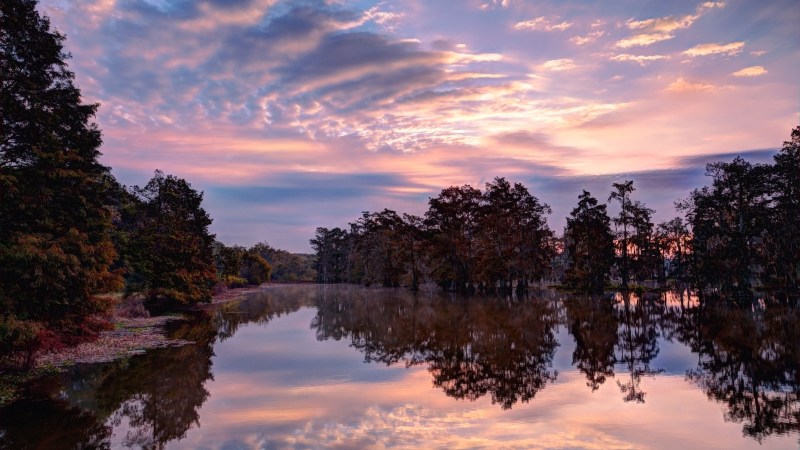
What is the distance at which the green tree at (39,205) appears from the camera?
15.5 metres

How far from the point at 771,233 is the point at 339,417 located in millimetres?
49047

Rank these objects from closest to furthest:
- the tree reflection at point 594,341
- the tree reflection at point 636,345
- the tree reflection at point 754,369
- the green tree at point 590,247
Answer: the tree reflection at point 754,369, the tree reflection at point 636,345, the tree reflection at point 594,341, the green tree at point 590,247

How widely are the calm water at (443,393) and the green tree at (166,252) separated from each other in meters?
18.3

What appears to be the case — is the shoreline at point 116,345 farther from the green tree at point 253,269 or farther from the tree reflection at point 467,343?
the green tree at point 253,269

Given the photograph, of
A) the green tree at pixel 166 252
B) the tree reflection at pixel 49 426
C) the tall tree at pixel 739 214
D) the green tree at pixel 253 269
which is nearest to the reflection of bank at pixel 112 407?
the tree reflection at pixel 49 426

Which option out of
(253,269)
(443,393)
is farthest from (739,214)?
(253,269)

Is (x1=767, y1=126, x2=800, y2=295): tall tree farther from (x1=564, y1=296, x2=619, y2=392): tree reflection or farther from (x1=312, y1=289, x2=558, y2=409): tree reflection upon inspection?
(x1=312, y1=289, x2=558, y2=409): tree reflection

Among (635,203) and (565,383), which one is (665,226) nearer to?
(635,203)

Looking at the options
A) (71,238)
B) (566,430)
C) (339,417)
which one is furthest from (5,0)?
(566,430)

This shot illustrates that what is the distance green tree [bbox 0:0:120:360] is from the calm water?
256cm

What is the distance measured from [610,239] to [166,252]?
55.7 meters

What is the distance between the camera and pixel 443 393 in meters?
15.1

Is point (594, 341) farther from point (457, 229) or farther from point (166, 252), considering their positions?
point (457, 229)

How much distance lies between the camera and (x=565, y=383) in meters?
16.0
